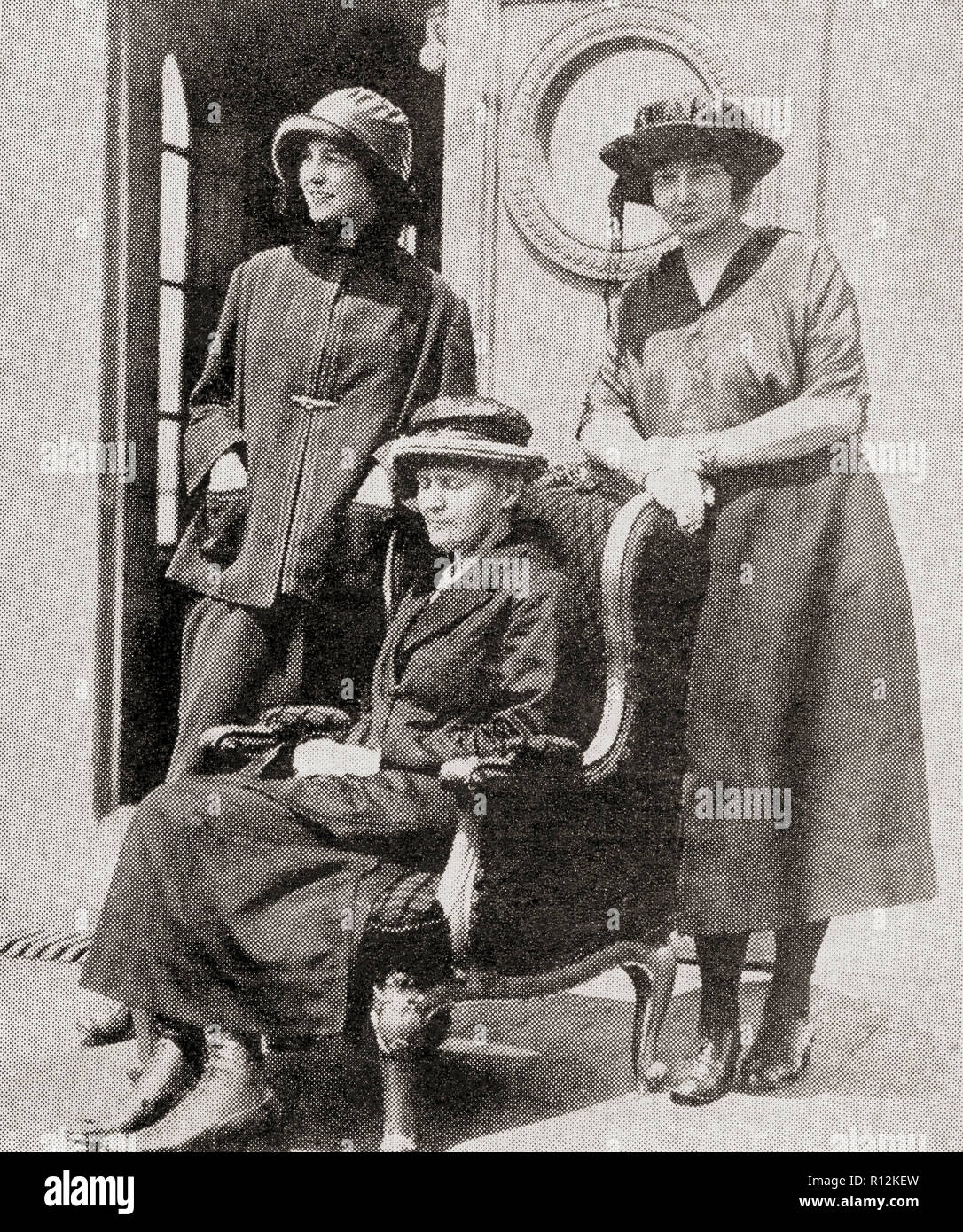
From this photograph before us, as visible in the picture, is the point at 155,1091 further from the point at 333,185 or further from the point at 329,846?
the point at 333,185

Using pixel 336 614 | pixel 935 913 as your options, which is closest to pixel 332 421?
pixel 336 614

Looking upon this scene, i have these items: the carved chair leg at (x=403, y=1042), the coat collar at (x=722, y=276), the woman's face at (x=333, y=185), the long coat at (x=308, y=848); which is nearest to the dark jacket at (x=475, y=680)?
the long coat at (x=308, y=848)

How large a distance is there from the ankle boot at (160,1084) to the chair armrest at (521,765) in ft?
2.22

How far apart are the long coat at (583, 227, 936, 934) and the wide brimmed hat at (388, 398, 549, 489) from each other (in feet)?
1.06

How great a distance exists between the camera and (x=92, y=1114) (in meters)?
3.01

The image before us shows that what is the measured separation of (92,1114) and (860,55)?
109 inches

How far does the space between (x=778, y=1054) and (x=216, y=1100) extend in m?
1.17

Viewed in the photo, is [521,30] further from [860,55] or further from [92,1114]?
[92,1114]

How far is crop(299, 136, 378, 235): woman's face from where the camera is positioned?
337cm

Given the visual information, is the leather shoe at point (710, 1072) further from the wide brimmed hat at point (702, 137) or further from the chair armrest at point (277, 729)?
the wide brimmed hat at point (702, 137)

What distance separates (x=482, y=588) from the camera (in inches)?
118

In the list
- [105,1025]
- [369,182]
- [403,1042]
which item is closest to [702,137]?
[369,182]

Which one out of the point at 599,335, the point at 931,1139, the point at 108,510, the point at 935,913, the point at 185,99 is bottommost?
the point at 931,1139
